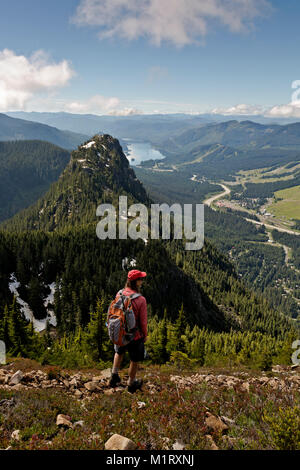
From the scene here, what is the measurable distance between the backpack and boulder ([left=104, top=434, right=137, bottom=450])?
10.0 ft

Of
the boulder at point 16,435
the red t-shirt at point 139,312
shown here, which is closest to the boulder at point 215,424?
the red t-shirt at point 139,312

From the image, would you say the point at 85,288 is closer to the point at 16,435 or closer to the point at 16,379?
the point at 16,379

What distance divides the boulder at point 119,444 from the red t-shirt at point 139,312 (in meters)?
3.34

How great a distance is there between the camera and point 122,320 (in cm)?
1000

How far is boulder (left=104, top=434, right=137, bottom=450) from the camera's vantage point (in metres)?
7.56

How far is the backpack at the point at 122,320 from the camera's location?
9952mm

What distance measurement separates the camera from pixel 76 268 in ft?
273

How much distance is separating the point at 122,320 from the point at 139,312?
2.42 ft

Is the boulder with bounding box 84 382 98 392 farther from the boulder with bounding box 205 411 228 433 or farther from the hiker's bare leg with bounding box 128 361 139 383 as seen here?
the boulder with bounding box 205 411 228 433

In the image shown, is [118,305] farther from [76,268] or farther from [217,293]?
[217,293]

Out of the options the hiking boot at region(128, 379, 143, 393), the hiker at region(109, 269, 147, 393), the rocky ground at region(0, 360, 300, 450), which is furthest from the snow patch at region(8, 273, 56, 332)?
the hiker at region(109, 269, 147, 393)
